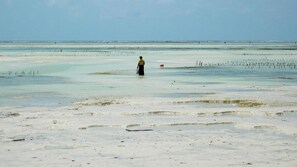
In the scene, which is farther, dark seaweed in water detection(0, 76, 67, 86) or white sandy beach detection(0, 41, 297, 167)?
dark seaweed in water detection(0, 76, 67, 86)

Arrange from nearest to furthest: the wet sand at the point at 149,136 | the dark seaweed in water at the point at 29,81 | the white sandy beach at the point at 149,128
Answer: the wet sand at the point at 149,136 → the white sandy beach at the point at 149,128 → the dark seaweed in water at the point at 29,81

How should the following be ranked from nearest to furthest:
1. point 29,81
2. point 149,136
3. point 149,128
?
point 149,136 → point 149,128 → point 29,81

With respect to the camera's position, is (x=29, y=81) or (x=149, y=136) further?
(x=29, y=81)

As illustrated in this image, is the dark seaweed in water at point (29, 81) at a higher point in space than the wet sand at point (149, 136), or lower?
higher

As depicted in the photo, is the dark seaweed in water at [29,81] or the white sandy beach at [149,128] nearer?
the white sandy beach at [149,128]

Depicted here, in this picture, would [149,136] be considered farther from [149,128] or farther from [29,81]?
[29,81]

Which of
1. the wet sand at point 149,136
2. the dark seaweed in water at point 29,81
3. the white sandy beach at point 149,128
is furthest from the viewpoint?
the dark seaweed in water at point 29,81

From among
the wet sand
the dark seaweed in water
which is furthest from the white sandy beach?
the dark seaweed in water

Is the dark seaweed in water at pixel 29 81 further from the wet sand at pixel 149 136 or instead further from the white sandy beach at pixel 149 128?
the wet sand at pixel 149 136

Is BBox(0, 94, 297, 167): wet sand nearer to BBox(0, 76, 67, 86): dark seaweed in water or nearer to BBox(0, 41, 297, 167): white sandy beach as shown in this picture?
BBox(0, 41, 297, 167): white sandy beach

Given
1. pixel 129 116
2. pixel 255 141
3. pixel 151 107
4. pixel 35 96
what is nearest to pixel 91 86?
pixel 35 96

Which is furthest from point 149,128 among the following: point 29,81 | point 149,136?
point 29,81

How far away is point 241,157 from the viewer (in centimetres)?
981

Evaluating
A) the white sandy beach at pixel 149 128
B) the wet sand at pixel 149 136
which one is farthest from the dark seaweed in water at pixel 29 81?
the wet sand at pixel 149 136
